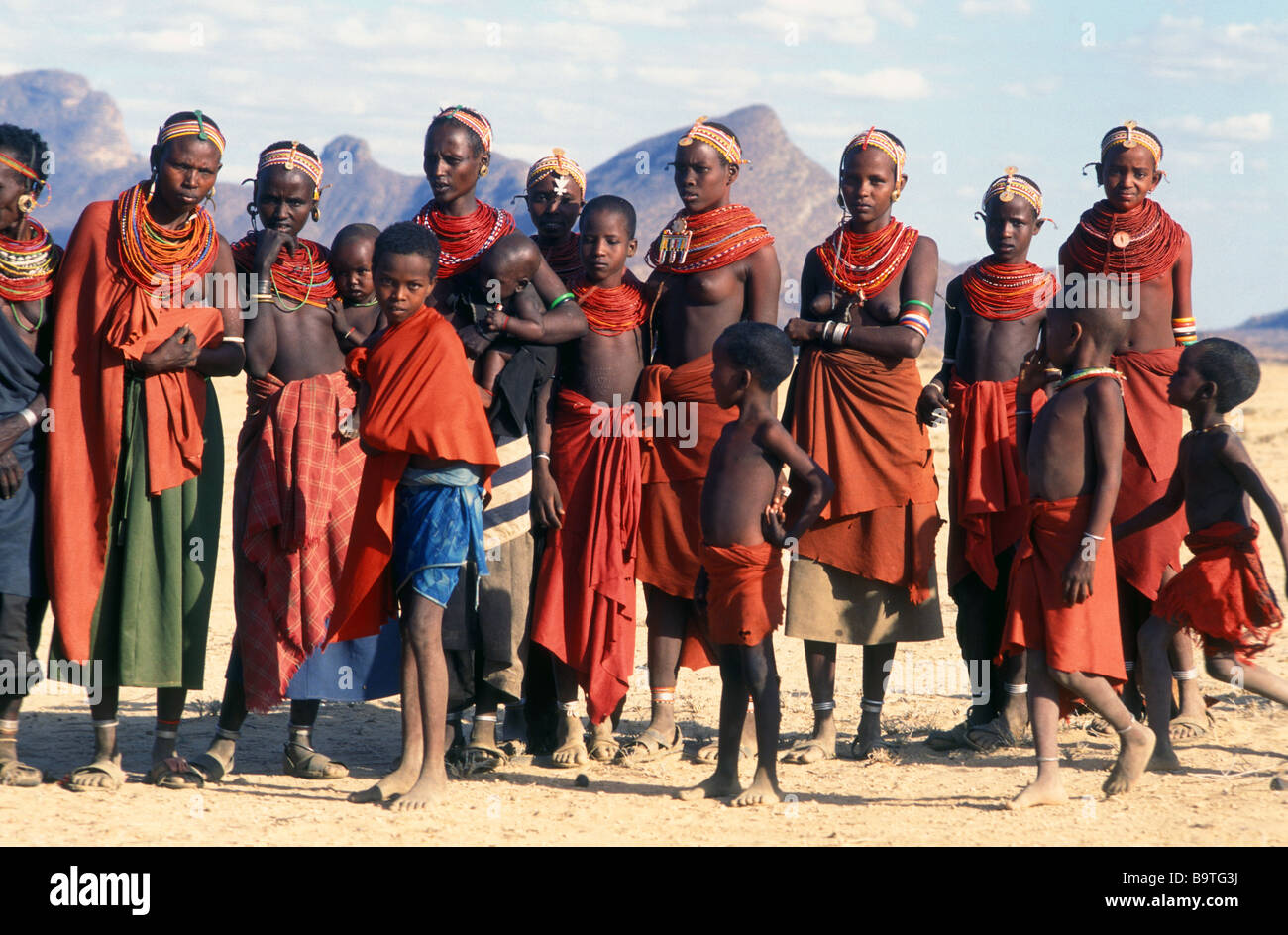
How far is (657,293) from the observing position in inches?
248

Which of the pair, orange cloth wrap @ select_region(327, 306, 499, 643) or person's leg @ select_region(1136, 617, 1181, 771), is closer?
orange cloth wrap @ select_region(327, 306, 499, 643)

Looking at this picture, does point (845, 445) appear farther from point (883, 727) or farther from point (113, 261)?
point (113, 261)

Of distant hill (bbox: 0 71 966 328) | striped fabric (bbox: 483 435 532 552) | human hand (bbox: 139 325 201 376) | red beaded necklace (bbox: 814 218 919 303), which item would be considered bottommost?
striped fabric (bbox: 483 435 532 552)

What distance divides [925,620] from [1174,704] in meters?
1.31

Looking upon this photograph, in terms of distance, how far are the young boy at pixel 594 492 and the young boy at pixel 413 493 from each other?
912 mm

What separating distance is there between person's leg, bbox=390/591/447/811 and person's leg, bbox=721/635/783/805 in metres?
1.09

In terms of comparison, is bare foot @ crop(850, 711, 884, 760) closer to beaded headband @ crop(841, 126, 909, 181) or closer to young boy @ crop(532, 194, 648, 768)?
young boy @ crop(532, 194, 648, 768)

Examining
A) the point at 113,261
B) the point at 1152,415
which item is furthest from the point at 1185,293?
the point at 113,261

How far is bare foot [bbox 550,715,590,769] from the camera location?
6.05m

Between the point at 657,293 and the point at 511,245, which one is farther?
the point at 657,293

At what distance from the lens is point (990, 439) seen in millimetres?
6340

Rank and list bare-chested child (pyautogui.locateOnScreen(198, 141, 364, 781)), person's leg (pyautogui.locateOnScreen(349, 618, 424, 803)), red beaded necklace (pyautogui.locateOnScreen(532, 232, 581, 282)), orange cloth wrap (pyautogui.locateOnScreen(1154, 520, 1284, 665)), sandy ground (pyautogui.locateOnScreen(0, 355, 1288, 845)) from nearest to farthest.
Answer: sandy ground (pyautogui.locateOnScreen(0, 355, 1288, 845)) < person's leg (pyautogui.locateOnScreen(349, 618, 424, 803)) < bare-chested child (pyautogui.locateOnScreen(198, 141, 364, 781)) < orange cloth wrap (pyautogui.locateOnScreen(1154, 520, 1284, 665)) < red beaded necklace (pyautogui.locateOnScreen(532, 232, 581, 282))

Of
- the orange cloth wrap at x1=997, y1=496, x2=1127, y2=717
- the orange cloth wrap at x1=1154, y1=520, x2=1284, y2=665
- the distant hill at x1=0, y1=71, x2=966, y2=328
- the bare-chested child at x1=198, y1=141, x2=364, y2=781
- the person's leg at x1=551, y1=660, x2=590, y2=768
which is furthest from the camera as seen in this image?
the distant hill at x1=0, y1=71, x2=966, y2=328

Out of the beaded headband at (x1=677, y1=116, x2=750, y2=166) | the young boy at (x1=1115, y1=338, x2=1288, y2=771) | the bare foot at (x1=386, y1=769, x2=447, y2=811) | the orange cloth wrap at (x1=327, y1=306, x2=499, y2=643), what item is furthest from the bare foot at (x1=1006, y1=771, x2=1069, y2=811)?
the beaded headband at (x1=677, y1=116, x2=750, y2=166)
